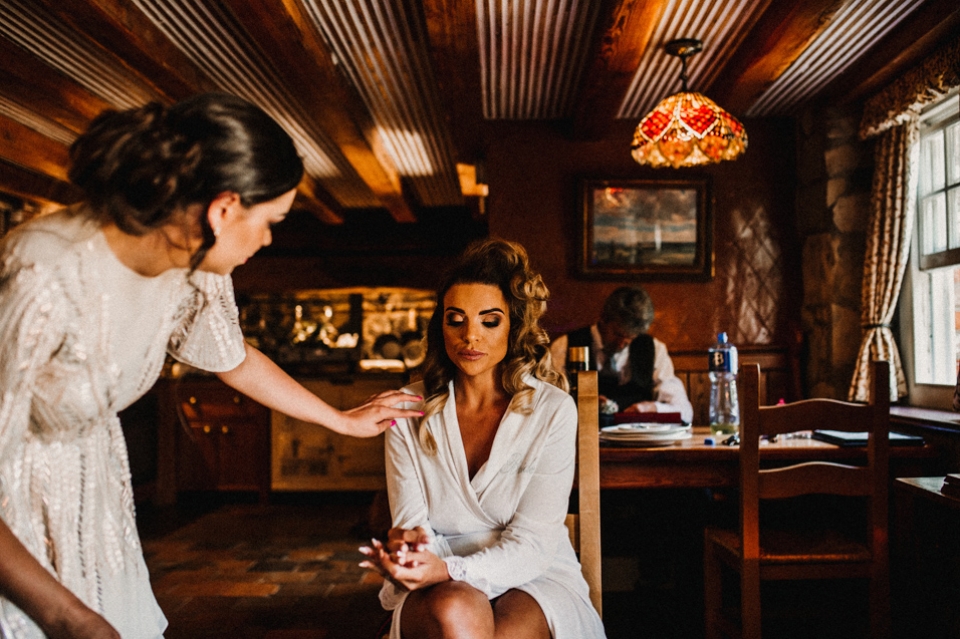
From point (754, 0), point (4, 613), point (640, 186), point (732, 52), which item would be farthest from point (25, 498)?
point (640, 186)

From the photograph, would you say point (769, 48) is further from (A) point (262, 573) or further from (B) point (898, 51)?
(A) point (262, 573)

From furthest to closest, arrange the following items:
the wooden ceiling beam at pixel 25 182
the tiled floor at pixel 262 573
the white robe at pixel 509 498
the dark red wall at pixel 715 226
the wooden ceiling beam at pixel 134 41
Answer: the wooden ceiling beam at pixel 25 182 → the dark red wall at pixel 715 226 → the tiled floor at pixel 262 573 → the wooden ceiling beam at pixel 134 41 → the white robe at pixel 509 498

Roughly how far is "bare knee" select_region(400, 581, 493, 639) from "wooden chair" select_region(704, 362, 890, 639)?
114 centimetres

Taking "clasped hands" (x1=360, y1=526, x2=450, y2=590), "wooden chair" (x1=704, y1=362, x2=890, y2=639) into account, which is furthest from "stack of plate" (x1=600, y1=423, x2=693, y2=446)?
"clasped hands" (x1=360, y1=526, x2=450, y2=590)

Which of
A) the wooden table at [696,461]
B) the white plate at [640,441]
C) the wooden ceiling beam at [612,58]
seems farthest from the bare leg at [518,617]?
the wooden ceiling beam at [612,58]

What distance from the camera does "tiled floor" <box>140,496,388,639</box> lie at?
3.19 metres

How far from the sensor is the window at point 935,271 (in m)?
3.59

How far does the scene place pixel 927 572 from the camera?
2533 mm

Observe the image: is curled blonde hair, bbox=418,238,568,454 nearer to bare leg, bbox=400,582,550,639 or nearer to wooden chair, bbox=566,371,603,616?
wooden chair, bbox=566,371,603,616

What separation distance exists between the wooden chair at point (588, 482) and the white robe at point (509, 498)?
0.19 ft

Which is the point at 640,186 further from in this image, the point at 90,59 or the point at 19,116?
the point at 19,116

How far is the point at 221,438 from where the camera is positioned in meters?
6.05

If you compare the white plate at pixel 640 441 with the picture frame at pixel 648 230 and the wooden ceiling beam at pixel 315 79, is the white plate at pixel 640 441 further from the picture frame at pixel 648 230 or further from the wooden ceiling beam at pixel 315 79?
the picture frame at pixel 648 230

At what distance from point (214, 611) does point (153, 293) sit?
2.92 meters
